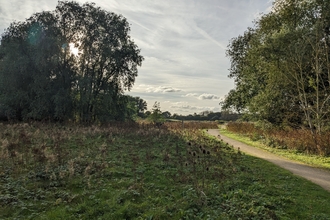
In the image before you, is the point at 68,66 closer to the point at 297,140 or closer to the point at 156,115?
the point at 156,115

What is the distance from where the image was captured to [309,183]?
7715mm

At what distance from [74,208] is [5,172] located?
3.49 m

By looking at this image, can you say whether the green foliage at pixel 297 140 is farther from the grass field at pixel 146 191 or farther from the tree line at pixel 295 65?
the grass field at pixel 146 191

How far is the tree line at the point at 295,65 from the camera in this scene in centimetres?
1552

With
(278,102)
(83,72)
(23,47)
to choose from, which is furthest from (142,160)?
(23,47)

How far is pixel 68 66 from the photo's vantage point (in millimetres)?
25969

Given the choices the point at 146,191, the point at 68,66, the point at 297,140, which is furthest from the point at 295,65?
the point at 68,66

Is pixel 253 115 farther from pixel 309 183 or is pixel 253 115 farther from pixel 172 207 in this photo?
pixel 172 207

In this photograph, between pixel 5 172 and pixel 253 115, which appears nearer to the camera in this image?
pixel 5 172

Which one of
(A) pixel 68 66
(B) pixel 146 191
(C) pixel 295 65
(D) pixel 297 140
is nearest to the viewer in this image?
(B) pixel 146 191

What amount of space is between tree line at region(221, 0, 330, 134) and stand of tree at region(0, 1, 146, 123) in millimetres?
15511

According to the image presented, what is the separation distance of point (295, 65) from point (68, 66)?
2299cm

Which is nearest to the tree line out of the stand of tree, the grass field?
the grass field

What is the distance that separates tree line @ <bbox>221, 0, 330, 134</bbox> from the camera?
15523 millimetres
